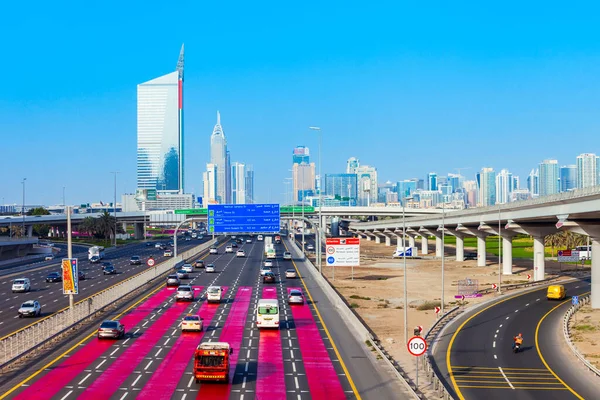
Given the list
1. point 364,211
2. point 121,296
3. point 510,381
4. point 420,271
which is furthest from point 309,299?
point 364,211

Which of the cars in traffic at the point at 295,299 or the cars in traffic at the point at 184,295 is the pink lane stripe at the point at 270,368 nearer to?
the cars in traffic at the point at 295,299

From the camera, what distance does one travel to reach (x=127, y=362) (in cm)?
3547

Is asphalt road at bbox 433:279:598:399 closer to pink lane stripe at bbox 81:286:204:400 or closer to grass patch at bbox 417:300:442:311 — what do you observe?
grass patch at bbox 417:300:442:311

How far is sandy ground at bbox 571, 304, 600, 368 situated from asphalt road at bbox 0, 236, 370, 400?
12.6 m

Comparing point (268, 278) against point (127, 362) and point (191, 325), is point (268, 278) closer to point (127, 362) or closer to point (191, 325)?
point (191, 325)

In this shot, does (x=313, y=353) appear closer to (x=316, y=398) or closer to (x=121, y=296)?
(x=316, y=398)

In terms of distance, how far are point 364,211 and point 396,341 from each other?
15036cm

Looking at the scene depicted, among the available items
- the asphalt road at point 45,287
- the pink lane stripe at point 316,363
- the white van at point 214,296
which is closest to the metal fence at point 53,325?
the asphalt road at point 45,287

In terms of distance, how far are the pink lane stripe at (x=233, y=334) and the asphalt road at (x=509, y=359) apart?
9473mm

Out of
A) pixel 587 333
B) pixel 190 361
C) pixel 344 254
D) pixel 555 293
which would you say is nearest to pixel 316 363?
pixel 190 361

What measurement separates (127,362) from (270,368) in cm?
707

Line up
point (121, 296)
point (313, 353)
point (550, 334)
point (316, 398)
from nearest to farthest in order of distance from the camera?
point (316, 398), point (313, 353), point (550, 334), point (121, 296)

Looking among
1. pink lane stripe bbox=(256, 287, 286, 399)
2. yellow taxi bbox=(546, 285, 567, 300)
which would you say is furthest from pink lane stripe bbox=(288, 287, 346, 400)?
yellow taxi bbox=(546, 285, 567, 300)

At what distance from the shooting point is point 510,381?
106 feet
